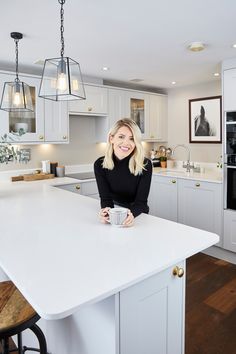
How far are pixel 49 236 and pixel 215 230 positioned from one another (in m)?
2.62

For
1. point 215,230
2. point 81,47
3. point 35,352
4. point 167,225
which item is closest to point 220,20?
point 81,47

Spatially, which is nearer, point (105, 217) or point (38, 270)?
point (38, 270)

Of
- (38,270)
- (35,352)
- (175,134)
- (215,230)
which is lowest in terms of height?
(35,352)

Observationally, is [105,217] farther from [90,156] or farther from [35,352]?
[90,156]

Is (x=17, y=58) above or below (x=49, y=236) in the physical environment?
above

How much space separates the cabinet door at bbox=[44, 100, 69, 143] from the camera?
3648mm

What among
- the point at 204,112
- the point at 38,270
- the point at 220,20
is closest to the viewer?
the point at 38,270

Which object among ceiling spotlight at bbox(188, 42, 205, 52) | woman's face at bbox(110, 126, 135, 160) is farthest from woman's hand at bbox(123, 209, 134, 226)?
ceiling spotlight at bbox(188, 42, 205, 52)

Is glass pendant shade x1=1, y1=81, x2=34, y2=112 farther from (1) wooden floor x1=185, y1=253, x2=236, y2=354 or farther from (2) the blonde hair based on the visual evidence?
(1) wooden floor x1=185, y1=253, x2=236, y2=354

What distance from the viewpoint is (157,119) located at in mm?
4918

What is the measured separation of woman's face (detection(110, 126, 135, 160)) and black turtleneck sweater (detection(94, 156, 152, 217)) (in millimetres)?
63

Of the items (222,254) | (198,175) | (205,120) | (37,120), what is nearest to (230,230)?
(222,254)

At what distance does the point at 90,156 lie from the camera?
15.0ft

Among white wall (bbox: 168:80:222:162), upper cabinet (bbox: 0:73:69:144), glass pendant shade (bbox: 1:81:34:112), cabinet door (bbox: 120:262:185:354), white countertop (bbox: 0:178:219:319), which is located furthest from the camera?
white wall (bbox: 168:80:222:162)
